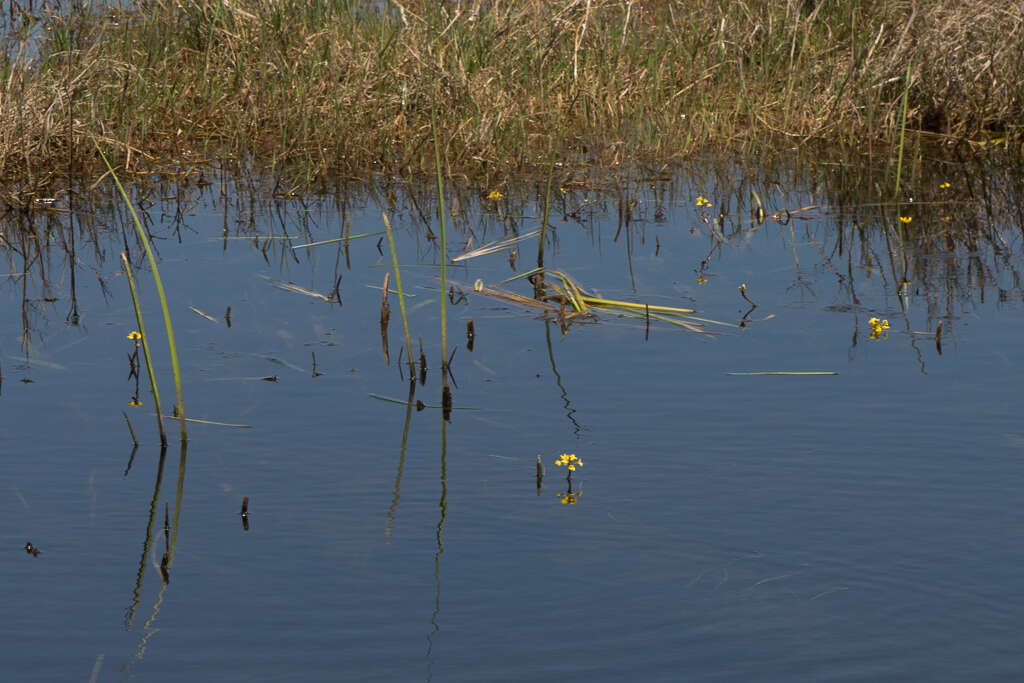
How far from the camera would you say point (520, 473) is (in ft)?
12.6

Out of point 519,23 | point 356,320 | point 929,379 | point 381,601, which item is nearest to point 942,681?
point 381,601

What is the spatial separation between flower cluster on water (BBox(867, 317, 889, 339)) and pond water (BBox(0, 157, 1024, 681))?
0.03 m

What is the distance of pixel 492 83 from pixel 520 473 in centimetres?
497

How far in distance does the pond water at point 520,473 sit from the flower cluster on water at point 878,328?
0.10 ft

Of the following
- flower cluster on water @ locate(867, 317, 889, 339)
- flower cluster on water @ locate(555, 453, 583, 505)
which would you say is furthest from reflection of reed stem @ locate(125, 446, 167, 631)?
flower cluster on water @ locate(867, 317, 889, 339)

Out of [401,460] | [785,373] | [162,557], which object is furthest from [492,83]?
[162,557]

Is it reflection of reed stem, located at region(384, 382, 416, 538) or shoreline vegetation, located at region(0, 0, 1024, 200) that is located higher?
shoreline vegetation, located at region(0, 0, 1024, 200)

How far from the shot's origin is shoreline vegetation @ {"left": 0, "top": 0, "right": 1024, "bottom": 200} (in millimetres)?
7957

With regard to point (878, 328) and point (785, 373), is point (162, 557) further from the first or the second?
point (878, 328)

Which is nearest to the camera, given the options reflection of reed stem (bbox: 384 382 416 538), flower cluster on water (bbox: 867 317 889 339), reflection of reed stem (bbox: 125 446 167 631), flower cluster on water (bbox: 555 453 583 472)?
reflection of reed stem (bbox: 125 446 167 631)

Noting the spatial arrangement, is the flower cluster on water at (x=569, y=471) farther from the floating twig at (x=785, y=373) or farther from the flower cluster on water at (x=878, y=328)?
the flower cluster on water at (x=878, y=328)

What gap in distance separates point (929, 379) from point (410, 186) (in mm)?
3824

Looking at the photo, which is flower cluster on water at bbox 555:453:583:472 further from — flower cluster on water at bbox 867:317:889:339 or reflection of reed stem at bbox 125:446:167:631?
flower cluster on water at bbox 867:317:889:339

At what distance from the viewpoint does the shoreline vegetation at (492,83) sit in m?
7.96
